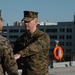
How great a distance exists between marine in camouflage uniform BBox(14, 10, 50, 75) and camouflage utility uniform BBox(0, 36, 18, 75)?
1.88 feet

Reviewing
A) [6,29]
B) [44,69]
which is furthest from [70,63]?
[6,29]

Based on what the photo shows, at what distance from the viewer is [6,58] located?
14.1 feet

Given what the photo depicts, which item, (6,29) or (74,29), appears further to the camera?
(6,29)

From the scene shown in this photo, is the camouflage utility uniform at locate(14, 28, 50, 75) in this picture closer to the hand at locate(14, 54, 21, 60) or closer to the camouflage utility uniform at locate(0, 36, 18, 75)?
the hand at locate(14, 54, 21, 60)

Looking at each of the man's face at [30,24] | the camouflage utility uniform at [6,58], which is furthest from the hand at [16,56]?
the man's face at [30,24]

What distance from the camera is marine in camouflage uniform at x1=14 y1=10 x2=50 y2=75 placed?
196 inches

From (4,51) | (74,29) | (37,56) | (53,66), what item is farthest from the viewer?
(74,29)

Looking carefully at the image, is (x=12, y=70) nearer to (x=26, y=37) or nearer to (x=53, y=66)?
(x=26, y=37)

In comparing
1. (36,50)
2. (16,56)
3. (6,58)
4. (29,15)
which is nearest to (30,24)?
(29,15)

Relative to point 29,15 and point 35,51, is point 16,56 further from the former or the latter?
point 29,15

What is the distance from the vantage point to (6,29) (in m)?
121

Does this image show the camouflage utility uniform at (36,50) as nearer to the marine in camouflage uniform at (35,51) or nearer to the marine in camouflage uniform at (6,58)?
the marine in camouflage uniform at (35,51)

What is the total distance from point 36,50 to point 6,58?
734 millimetres

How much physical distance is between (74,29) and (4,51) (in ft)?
339
